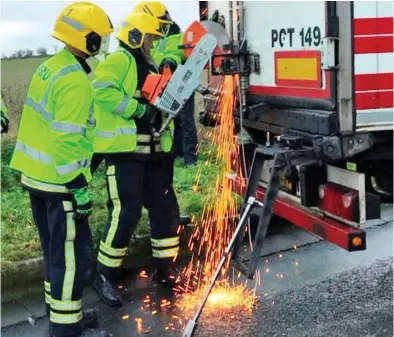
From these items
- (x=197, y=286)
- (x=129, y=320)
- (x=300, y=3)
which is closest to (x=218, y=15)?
(x=300, y=3)

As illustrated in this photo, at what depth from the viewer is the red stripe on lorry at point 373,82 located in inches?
145

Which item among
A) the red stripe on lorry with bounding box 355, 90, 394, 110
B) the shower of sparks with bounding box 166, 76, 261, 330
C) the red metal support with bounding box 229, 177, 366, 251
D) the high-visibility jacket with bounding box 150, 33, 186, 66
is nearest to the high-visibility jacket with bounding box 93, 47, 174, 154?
the high-visibility jacket with bounding box 150, 33, 186, 66

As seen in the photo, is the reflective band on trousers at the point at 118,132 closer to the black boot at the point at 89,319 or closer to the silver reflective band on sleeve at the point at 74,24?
the silver reflective band on sleeve at the point at 74,24

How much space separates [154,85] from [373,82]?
1375mm

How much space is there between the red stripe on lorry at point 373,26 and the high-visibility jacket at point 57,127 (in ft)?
4.80

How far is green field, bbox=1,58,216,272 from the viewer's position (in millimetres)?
Answer: 4977

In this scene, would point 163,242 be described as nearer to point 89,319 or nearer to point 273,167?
point 89,319

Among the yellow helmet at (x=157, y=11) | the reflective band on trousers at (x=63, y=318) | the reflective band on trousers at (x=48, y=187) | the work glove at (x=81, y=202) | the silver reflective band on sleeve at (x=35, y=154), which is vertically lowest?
A: the reflective band on trousers at (x=63, y=318)

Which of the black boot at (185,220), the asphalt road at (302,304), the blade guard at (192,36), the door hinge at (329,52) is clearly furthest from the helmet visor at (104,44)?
the black boot at (185,220)

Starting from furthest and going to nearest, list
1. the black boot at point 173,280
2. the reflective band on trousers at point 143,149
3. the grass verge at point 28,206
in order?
the grass verge at point 28,206 → the black boot at point 173,280 → the reflective band on trousers at point 143,149

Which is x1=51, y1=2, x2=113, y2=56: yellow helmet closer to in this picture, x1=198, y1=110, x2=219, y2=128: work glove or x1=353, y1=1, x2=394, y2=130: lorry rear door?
x1=353, y1=1, x2=394, y2=130: lorry rear door

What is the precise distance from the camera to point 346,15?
3600 millimetres

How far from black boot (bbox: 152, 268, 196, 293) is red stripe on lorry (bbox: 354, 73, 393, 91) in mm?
1892

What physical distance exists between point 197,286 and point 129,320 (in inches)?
27.1
